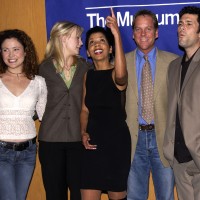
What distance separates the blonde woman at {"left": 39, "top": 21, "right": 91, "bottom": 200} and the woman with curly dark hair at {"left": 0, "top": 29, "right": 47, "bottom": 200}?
19 centimetres

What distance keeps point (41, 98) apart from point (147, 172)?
3.73ft

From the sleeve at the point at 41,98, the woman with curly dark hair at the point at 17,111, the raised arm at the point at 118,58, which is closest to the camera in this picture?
the raised arm at the point at 118,58

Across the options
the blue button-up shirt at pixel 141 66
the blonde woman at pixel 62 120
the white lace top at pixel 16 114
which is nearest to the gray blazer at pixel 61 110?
the blonde woman at pixel 62 120

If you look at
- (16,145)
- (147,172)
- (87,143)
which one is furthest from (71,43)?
(147,172)

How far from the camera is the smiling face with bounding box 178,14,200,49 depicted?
3238 millimetres

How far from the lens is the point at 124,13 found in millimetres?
4195

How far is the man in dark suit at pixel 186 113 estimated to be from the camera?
3096 millimetres

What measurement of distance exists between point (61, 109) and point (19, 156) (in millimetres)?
572

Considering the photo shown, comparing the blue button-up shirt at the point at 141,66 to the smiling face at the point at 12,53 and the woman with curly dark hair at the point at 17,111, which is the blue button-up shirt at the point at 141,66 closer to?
the woman with curly dark hair at the point at 17,111

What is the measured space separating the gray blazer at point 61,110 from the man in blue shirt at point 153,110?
45 cm

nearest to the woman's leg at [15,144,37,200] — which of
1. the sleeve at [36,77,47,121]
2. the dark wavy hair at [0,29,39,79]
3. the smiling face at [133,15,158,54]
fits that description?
the sleeve at [36,77,47,121]

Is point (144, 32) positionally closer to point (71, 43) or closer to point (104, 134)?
point (71, 43)

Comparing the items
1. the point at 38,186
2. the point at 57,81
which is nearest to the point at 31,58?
the point at 57,81

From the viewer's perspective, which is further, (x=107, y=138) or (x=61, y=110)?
(x=61, y=110)
